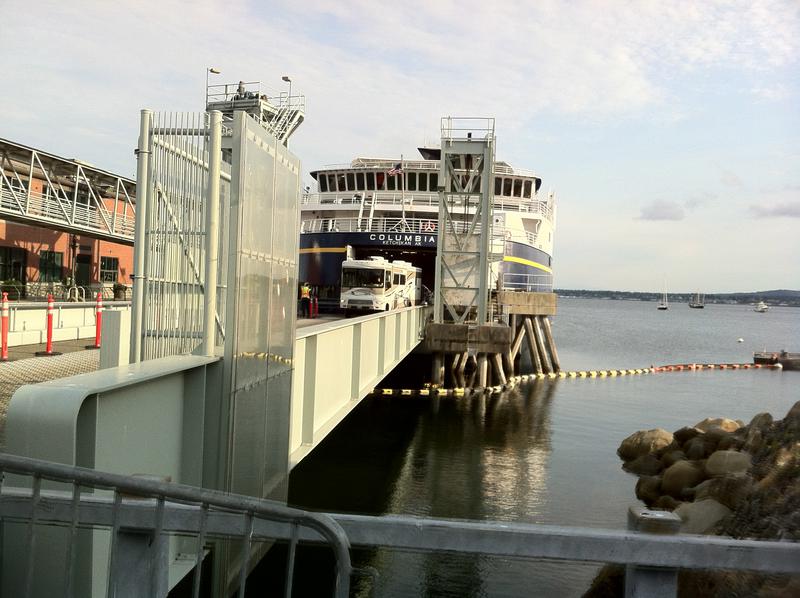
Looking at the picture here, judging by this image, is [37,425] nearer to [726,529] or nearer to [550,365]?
[726,529]

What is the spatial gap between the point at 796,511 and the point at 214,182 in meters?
6.93

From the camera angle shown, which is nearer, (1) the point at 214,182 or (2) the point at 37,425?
(2) the point at 37,425

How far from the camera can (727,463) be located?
46.6 ft

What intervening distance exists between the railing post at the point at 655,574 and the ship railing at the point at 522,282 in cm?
3029

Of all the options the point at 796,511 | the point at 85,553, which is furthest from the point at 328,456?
the point at 85,553

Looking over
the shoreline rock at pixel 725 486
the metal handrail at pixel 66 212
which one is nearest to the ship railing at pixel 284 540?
the shoreline rock at pixel 725 486

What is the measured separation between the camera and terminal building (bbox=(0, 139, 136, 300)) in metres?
27.7

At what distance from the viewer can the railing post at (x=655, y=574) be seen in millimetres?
2926

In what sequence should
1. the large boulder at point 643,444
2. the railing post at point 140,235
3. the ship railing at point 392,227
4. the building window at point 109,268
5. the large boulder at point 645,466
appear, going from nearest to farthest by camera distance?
1. the railing post at point 140,235
2. the large boulder at point 645,466
3. the large boulder at point 643,444
4. the ship railing at point 392,227
5. the building window at point 109,268

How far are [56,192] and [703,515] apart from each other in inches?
1004

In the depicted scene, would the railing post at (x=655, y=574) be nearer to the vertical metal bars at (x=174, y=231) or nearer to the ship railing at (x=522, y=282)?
the vertical metal bars at (x=174, y=231)

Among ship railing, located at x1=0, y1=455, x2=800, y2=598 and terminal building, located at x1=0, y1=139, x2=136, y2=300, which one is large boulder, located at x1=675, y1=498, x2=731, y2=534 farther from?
terminal building, located at x1=0, y1=139, x2=136, y2=300

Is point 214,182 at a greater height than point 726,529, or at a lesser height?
greater

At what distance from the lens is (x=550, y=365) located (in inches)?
1471
